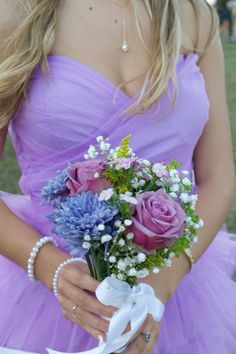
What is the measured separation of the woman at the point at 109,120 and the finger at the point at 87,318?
6.4 inches

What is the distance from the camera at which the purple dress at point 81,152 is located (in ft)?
7.02

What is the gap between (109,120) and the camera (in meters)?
2.14

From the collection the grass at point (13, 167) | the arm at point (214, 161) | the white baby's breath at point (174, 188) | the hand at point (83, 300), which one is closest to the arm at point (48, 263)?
the hand at point (83, 300)

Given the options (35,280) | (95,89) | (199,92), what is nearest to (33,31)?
(95,89)

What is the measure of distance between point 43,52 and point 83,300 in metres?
0.83

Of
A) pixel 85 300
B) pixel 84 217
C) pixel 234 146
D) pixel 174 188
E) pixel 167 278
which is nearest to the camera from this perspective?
pixel 84 217

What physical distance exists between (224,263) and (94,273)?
37.6 inches

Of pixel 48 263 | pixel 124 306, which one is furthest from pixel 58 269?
pixel 124 306

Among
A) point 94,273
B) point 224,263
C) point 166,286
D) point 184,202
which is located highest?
point 184,202

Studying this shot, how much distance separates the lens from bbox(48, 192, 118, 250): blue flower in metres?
1.53

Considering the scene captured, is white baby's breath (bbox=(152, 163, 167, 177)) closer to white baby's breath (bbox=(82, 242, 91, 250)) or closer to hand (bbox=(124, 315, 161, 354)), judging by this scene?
white baby's breath (bbox=(82, 242, 91, 250))

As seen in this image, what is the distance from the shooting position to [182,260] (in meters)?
2.07

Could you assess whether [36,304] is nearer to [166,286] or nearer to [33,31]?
[166,286]

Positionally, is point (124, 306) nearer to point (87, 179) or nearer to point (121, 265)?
point (121, 265)
